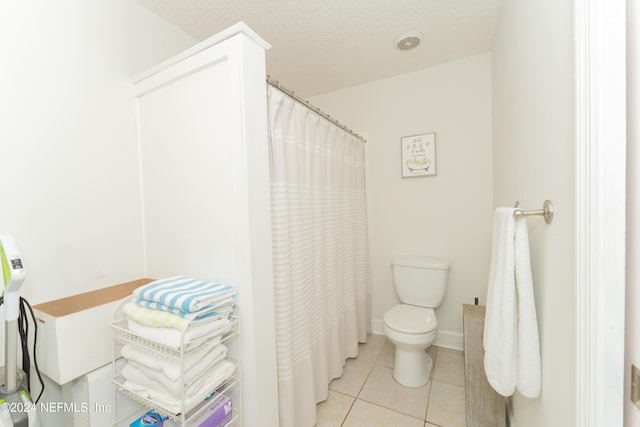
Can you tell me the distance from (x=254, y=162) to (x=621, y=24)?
1034 mm

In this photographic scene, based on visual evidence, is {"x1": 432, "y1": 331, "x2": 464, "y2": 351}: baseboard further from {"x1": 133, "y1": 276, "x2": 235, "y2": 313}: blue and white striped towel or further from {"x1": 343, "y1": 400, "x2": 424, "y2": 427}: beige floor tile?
{"x1": 133, "y1": 276, "x2": 235, "y2": 313}: blue and white striped towel

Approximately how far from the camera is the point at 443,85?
211 centimetres

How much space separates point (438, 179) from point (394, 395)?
1663 mm

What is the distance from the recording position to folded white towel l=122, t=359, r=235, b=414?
0.87 metres

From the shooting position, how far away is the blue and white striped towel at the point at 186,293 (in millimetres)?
894

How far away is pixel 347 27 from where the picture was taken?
164 centimetres

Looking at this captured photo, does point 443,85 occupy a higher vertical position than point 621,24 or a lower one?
higher

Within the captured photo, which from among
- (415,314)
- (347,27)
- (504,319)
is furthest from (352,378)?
(347,27)

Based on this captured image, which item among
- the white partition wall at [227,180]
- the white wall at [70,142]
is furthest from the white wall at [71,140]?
the white partition wall at [227,180]

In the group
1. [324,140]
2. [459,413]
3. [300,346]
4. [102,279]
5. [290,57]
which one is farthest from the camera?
[290,57]

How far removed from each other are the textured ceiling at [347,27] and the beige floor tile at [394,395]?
2420mm

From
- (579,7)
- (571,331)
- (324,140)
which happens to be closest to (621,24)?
(579,7)

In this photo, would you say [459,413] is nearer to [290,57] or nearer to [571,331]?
[571,331]

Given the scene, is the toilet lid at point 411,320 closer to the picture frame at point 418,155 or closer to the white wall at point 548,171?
the white wall at point 548,171
